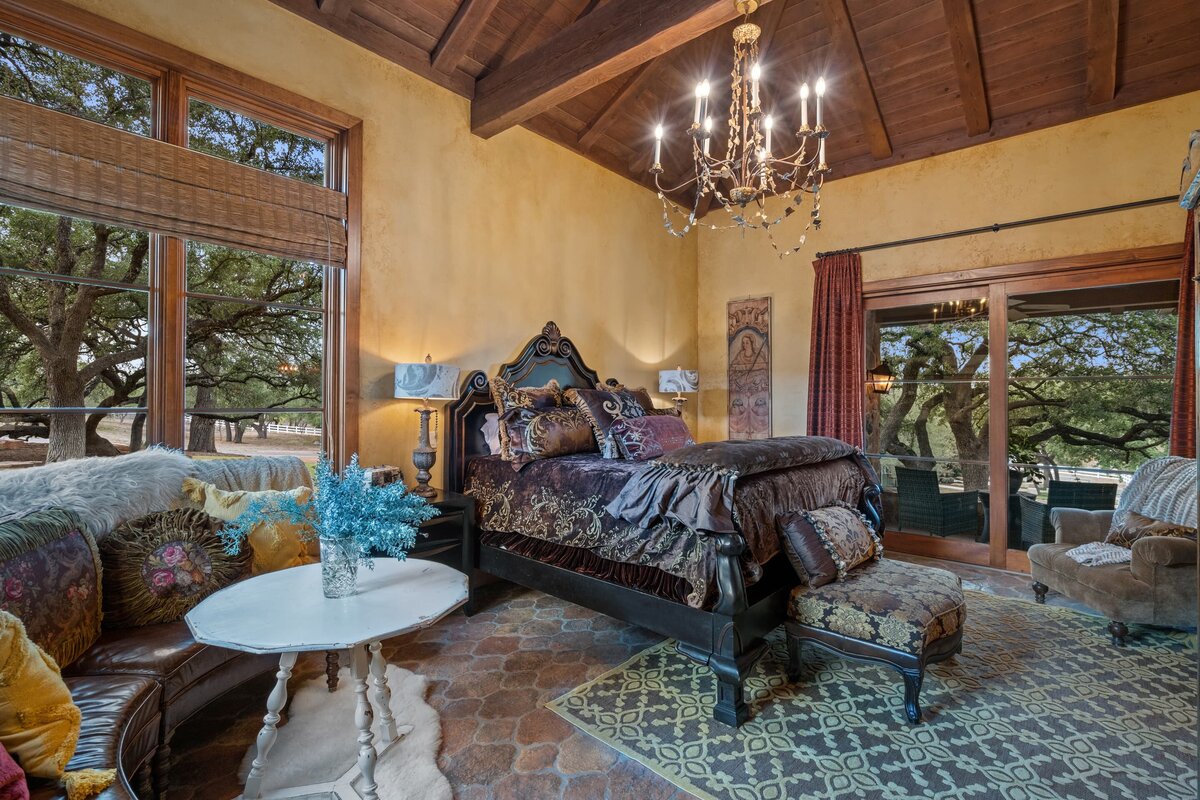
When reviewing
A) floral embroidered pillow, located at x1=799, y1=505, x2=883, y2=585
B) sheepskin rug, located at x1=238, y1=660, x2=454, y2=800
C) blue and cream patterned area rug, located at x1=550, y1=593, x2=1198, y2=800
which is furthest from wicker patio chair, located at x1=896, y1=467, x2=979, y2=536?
sheepskin rug, located at x1=238, y1=660, x2=454, y2=800

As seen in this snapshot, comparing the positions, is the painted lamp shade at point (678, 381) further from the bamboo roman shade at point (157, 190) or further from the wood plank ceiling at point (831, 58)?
the bamboo roman shade at point (157, 190)

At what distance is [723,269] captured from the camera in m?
5.45

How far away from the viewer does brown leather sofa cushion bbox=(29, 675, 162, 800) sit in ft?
3.76

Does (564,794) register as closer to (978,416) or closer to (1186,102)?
(978,416)

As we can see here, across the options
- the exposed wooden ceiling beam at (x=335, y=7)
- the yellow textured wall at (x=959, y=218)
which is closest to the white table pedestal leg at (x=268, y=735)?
the exposed wooden ceiling beam at (x=335, y=7)

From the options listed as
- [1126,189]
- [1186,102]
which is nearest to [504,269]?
[1126,189]

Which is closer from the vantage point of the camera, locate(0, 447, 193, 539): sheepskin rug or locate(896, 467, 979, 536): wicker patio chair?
locate(0, 447, 193, 539): sheepskin rug

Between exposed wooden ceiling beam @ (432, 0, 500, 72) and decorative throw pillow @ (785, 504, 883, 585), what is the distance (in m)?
3.27

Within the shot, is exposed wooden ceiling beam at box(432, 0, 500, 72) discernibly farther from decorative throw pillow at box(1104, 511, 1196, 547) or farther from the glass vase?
decorative throw pillow at box(1104, 511, 1196, 547)

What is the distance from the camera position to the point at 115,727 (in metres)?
1.30

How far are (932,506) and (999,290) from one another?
173 centimetres

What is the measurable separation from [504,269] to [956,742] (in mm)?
3551

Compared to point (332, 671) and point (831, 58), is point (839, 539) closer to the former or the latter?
point (332, 671)

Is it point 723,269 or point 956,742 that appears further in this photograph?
point 723,269
